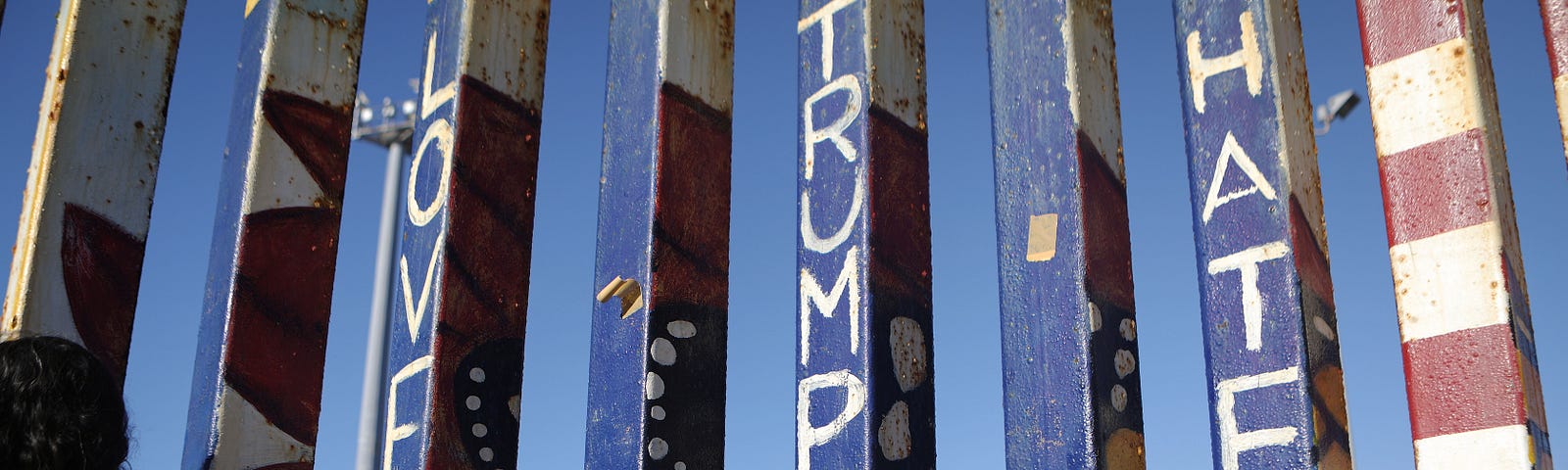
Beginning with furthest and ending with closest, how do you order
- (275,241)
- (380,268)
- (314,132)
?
(380,268), (314,132), (275,241)

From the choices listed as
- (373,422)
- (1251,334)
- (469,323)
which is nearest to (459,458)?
(469,323)

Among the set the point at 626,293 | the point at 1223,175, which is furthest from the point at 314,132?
the point at 1223,175

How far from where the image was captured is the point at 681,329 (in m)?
4.09

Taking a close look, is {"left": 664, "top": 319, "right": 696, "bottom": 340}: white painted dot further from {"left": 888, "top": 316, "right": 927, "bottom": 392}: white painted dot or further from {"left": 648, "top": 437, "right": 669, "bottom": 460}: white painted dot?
{"left": 888, "top": 316, "right": 927, "bottom": 392}: white painted dot

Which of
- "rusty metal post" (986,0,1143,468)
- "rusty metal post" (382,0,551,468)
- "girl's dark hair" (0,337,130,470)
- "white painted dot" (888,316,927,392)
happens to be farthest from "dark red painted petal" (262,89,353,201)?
"girl's dark hair" (0,337,130,470)

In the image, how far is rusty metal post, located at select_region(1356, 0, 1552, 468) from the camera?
3.19 m

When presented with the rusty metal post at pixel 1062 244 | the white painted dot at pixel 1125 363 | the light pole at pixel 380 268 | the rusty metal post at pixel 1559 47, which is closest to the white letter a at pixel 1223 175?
the rusty metal post at pixel 1062 244

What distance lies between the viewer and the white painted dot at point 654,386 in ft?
13.0

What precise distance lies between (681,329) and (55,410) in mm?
2070

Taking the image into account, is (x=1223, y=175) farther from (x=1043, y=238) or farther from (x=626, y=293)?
(x=626, y=293)

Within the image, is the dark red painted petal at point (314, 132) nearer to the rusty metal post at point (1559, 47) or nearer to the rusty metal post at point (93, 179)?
the rusty metal post at point (93, 179)

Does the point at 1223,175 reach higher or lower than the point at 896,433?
higher

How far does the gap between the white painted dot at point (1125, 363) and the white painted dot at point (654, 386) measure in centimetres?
121

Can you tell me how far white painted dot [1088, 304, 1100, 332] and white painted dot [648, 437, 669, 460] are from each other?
3.89 ft
